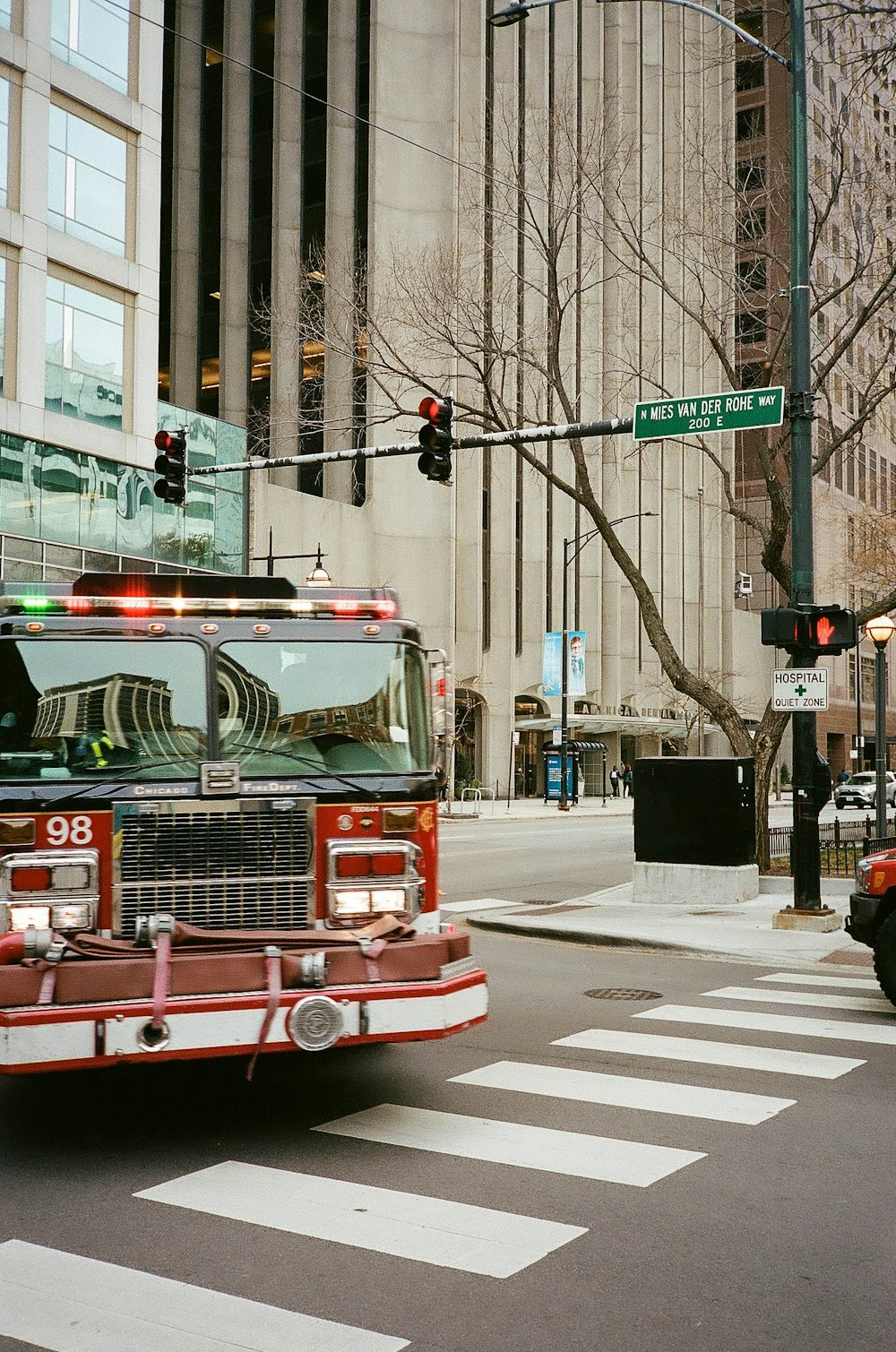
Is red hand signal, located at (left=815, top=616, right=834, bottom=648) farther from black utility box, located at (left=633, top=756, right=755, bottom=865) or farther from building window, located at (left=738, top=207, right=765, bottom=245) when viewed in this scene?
building window, located at (left=738, top=207, right=765, bottom=245)

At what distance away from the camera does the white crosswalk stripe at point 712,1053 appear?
310 inches

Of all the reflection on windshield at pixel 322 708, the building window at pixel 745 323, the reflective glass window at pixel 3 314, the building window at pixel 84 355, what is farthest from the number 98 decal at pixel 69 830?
the building window at pixel 84 355

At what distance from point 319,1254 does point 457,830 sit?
100 feet

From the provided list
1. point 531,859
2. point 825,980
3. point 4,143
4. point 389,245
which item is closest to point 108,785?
point 825,980

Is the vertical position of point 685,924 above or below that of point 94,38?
below

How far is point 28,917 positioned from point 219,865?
3.10 feet

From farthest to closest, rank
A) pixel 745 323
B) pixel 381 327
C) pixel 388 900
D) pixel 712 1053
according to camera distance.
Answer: pixel 381 327
pixel 745 323
pixel 712 1053
pixel 388 900

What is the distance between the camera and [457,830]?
3538 centimetres

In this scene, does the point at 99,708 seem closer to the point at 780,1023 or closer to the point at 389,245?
the point at 780,1023

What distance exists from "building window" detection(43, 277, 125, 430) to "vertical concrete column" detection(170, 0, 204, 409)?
73.4ft

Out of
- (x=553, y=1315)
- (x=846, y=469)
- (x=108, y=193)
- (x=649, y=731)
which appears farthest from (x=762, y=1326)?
(x=846, y=469)

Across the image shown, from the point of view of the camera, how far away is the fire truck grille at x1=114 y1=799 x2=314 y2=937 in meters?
6.50

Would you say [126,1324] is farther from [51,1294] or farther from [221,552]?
[221,552]

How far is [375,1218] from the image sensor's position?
5238 millimetres
